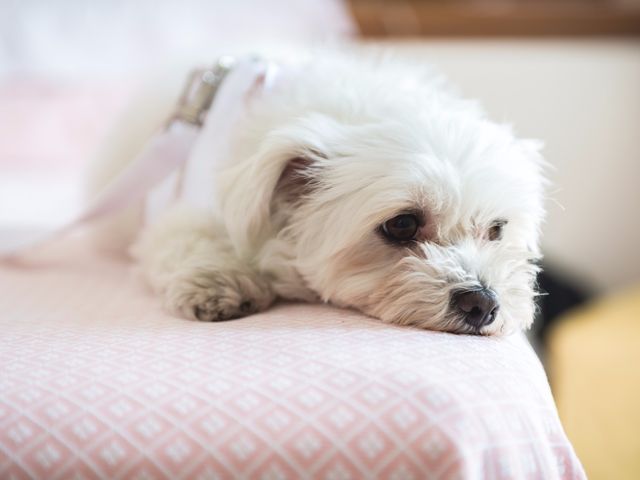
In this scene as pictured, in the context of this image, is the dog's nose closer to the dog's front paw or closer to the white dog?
the white dog

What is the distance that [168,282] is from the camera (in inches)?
50.2

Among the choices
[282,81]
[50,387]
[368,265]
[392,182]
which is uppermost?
[282,81]

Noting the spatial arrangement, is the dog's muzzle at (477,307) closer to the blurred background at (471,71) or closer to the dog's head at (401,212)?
the dog's head at (401,212)

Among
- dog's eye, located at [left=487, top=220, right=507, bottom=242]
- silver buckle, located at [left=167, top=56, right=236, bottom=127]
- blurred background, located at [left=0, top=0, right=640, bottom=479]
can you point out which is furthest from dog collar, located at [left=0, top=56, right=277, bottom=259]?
blurred background, located at [left=0, top=0, right=640, bottom=479]

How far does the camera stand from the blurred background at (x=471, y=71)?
2807mm

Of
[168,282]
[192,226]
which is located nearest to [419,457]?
[168,282]

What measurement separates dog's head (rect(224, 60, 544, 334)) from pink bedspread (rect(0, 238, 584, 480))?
6.0 inches

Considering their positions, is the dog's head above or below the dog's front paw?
above

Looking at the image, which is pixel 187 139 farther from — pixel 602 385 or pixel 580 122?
pixel 580 122

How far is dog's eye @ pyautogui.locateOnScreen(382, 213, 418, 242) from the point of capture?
3.89 feet

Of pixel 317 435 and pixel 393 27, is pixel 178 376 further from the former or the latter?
pixel 393 27

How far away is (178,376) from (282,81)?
0.77m

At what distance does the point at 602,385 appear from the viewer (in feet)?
6.54

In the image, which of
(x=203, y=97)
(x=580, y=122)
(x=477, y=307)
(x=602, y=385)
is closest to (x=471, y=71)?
(x=580, y=122)
